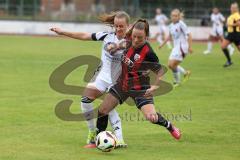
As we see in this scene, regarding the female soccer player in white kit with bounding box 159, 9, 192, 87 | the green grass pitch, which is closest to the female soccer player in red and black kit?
the green grass pitch

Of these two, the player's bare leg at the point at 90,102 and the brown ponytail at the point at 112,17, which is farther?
the player's bare leg at the point at 90,102

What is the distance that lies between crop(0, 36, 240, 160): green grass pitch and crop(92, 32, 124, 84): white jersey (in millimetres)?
1136

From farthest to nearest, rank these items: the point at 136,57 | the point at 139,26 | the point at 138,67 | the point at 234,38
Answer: the point at 234,38 < the point at 138,67 < the point at 136,57 < the point at 139,26

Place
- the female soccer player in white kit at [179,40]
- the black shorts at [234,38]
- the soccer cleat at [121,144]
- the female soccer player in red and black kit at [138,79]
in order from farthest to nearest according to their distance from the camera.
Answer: the black shorts at [234,38] < the female soccer player in white kit at [179,40] < the soccer cleat at [121,144] < the female soccer player in red and black kit at [138,79]

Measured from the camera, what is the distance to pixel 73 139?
10.4 meters

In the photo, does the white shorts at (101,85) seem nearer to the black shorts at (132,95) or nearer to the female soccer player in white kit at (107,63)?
the female soccer player in white kit at (107,63)

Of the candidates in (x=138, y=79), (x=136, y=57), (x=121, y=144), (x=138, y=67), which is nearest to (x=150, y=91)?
(x=138, y=79)

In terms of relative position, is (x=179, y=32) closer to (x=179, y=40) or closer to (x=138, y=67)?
(x=179, y=40)

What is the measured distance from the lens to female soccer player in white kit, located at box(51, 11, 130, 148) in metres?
9.63

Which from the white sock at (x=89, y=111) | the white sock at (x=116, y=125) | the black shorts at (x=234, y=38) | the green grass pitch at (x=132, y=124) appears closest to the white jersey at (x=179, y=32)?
the green grass pitch at (x=132, y=124)

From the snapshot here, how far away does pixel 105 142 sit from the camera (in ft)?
30.2

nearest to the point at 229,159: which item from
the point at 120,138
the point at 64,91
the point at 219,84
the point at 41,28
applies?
the point at 120,138

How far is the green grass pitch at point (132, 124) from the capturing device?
9.36 metres

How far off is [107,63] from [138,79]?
2.14 feet
